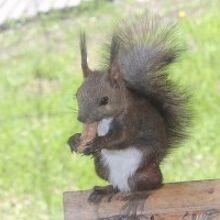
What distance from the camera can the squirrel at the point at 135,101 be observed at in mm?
1546

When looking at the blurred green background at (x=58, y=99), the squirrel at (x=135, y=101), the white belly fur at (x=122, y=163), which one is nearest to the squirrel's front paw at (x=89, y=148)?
the squirrel at (x=135, y=101)

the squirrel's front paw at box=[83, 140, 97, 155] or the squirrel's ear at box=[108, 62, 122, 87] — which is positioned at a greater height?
the squirrel's ear at box=[108, 62, 122, 87]

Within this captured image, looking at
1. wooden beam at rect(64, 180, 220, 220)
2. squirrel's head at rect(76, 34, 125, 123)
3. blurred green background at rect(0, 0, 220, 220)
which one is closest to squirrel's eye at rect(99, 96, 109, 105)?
squirrel's head at rect(76, 34, 125, 123)

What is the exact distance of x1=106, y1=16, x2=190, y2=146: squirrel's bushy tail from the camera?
63.8 inches

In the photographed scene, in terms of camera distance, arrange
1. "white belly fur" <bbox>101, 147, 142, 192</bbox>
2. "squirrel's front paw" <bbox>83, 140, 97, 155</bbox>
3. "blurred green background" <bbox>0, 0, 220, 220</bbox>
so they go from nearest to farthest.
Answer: "squirrel's front paw" <bbox>83, 140, 97, 155</bbox>, "white belly fur" <bbox>101, 147, 142, 192</bbox>, "blurred green background" <bbox>0, 0, 220, 220</bbox>

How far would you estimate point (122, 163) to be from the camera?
→ 5.42ft

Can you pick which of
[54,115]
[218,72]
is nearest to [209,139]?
[218,72]

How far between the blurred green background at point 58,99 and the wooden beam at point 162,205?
4.28ft

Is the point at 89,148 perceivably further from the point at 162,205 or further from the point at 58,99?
the point at 58,99

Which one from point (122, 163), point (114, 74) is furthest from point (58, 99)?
point (114, 74)

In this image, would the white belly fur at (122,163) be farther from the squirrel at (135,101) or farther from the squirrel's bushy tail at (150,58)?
the squirrel's bushy tail at (150,58)

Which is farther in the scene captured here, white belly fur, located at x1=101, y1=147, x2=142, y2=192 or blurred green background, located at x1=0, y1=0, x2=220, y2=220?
blurred green background, located at x1=0, y1=0, x2=220, y2=220

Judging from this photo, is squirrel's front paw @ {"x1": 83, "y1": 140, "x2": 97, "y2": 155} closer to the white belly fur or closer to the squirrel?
the squirrel

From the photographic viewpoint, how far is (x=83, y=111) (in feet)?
4.92
